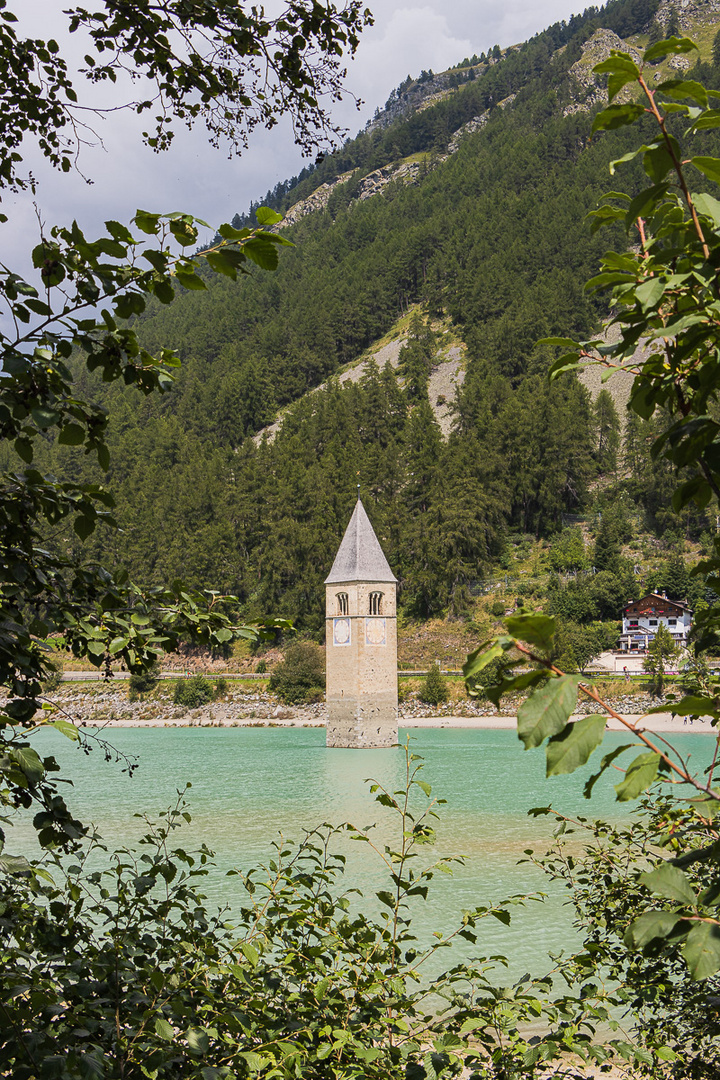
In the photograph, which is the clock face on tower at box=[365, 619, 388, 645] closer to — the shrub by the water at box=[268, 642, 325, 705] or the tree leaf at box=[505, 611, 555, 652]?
the shrub by the water at box=[268, 642, 325, 705]

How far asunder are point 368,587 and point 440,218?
65.4 meters

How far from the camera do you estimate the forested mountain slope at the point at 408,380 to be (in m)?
47.9

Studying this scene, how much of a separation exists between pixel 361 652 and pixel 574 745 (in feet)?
89.8

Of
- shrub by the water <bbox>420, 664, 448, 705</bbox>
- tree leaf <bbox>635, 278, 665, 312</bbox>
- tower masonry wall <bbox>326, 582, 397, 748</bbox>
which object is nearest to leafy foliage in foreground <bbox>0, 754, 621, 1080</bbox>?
tree leaf <bbox>635, 278, 665, 312</bbox>

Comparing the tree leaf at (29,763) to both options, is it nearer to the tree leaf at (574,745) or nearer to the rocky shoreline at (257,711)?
the tree leaf at (574,745)

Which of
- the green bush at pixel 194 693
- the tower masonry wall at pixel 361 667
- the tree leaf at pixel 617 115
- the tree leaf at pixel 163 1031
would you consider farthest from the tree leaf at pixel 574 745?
the green bush at pixel 194 693

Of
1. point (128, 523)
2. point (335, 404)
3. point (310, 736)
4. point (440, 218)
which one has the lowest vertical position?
point (310, 736)

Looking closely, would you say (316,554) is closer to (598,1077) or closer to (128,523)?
(128,523)

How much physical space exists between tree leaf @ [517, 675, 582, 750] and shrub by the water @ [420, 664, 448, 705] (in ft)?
117

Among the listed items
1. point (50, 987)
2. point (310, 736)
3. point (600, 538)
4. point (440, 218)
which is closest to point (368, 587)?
point (310, 736)

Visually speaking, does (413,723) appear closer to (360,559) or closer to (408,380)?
(360,559)

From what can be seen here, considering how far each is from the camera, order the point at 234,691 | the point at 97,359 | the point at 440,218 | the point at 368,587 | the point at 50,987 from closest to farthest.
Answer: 1. the point at 97,359
2. the point at 50,987
3. the point at 368,587
4. the point at 234,691
5. the point at 440,218

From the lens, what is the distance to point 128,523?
164 feet

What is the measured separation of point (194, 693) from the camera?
3912 cm
